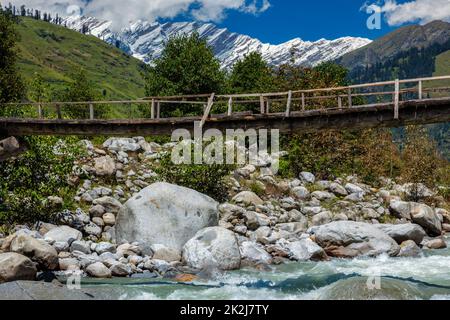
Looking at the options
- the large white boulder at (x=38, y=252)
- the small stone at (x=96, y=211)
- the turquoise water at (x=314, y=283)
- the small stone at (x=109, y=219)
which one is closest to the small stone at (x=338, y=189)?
the turquoise water at (x=314, y=283)

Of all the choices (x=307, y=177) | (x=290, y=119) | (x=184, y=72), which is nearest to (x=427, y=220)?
(x=307, y=177)

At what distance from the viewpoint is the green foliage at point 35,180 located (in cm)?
2516

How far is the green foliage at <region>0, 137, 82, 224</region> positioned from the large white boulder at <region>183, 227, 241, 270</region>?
9.20 meters

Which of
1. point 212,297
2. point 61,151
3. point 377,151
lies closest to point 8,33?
point 61,151

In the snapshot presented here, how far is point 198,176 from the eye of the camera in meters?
31.8

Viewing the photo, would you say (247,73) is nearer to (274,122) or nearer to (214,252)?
(274,122)

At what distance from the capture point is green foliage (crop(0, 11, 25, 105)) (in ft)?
147

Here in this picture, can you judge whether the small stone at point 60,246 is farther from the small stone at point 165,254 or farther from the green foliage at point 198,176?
the green foliage at point 198,176

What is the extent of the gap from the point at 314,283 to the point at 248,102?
10.2 metres

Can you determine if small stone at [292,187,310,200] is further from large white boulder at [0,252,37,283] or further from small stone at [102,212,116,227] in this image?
large white boulder at [0,252,37,283]

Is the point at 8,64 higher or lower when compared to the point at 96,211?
higher

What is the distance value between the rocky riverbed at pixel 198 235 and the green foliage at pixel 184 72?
16.0 meters
